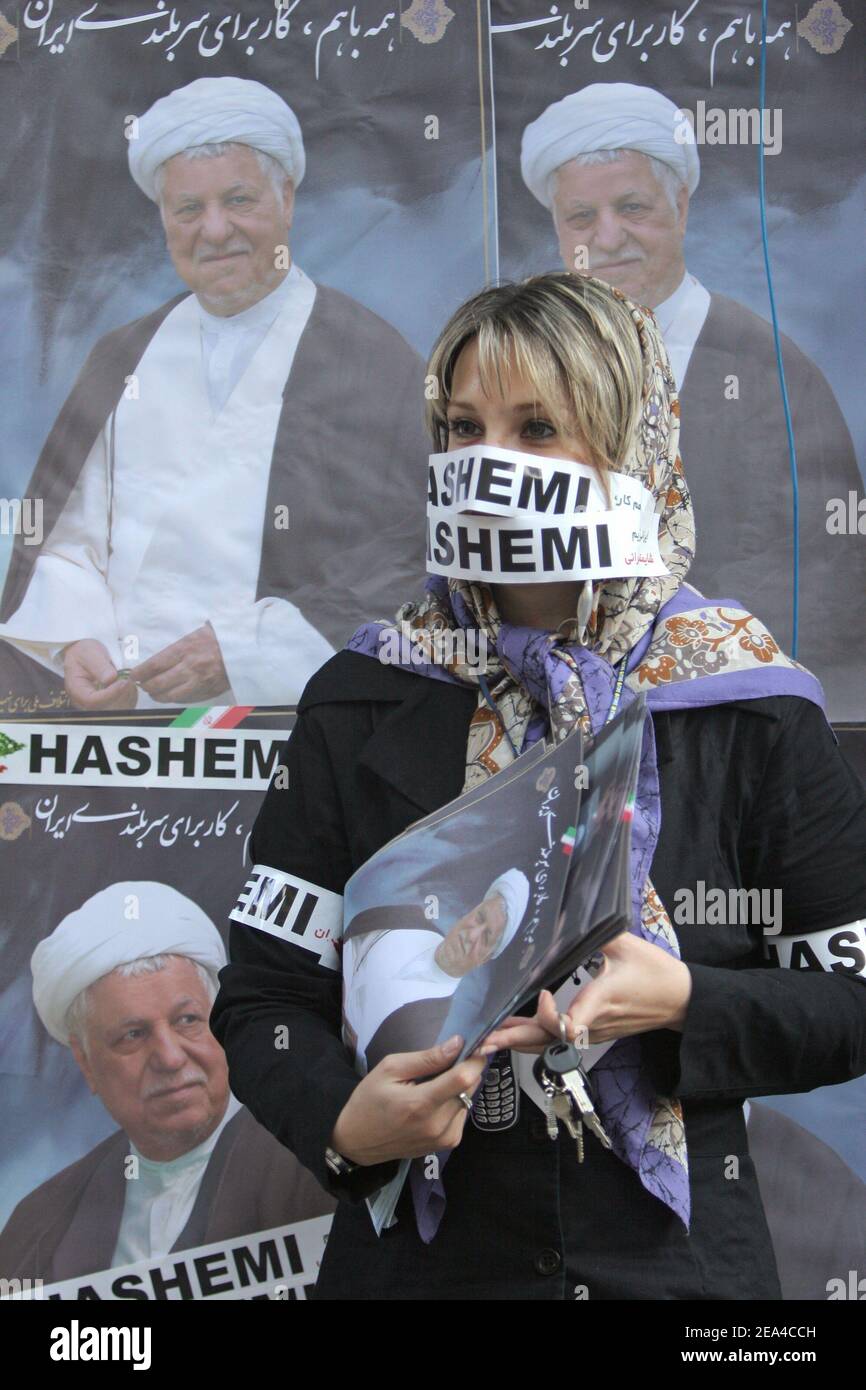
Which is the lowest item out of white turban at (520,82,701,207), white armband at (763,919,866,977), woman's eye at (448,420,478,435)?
white armband at (763,919,866,977)

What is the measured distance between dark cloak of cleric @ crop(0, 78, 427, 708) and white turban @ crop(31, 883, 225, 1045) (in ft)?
1.41

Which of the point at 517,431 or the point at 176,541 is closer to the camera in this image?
the point at 517,431

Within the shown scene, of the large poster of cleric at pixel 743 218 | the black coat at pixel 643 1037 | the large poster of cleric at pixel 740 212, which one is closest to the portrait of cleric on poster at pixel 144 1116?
the large poster of cleric at pixel 743 218

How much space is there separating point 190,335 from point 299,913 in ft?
5.52

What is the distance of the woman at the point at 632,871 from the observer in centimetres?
176

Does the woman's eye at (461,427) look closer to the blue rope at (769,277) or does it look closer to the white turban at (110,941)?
the blue rope at (769,277)

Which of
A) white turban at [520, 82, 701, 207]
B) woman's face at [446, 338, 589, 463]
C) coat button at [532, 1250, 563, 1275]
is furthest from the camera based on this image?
white turban at [520, 82, 701, 207]

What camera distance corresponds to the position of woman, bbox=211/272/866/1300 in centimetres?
176

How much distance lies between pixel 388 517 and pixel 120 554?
579 mm

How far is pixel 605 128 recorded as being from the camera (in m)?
3.12

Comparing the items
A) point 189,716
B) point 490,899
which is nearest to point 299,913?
point 490,899

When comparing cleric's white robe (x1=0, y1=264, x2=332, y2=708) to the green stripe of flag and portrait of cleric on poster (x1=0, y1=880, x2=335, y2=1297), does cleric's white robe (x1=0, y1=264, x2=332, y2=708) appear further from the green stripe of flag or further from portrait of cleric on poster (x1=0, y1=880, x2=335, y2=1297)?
portrait of cleric on poster (x1=0, y1=880, x2=335, y2=1297)

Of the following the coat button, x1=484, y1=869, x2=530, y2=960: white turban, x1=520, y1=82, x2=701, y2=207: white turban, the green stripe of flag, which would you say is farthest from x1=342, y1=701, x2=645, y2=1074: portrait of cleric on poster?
x1=520, y1=82, x2=701, y2=207: white turban

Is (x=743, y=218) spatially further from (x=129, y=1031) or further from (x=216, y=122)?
(x=129, y=1031)
